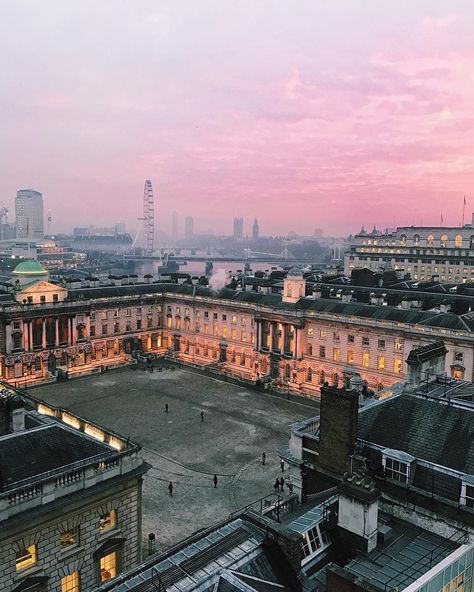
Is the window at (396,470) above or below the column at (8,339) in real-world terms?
above

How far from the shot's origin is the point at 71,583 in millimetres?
24781

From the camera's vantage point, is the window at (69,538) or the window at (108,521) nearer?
the window at (69,538)

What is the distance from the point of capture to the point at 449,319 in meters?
66.2

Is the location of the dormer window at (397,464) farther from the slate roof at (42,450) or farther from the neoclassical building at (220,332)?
the neoclassical building at (220,332)

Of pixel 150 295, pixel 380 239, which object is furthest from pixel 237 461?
pixel 380 239

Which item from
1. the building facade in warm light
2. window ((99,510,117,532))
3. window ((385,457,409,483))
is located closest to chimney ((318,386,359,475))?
window ((385,457,409,483))

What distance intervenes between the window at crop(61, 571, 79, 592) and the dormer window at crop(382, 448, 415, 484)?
14456 millimetres

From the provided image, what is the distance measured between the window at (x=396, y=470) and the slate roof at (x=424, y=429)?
4.17 feet

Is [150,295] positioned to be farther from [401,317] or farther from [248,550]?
[248,550]

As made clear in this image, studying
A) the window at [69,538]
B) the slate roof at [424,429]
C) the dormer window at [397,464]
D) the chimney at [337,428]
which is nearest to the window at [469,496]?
the slate roof at [424,429]

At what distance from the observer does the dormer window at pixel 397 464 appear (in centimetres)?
2327

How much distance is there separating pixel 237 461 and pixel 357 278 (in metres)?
56.4

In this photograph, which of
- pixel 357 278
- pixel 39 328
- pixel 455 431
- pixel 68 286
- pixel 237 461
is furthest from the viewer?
pixel 357 278

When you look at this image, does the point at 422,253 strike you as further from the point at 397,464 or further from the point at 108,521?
the point at 108,521
